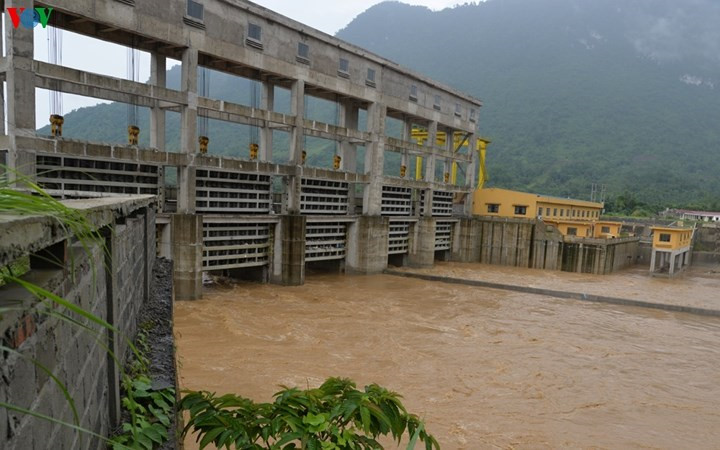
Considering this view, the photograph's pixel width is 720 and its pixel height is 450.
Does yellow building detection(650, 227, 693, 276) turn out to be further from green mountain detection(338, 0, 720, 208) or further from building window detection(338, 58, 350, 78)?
green mountain detection(338, 0, 720, 208)

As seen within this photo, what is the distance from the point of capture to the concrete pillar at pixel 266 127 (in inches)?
760

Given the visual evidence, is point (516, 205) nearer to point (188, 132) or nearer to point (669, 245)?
point (669, 245)

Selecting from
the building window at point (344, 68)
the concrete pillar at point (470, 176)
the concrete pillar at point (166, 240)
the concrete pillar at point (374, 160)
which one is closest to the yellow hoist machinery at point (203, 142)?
the concrete pillar at point (166, 240)

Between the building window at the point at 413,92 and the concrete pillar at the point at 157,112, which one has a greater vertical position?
the building window at the point at 413,92

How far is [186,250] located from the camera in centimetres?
1455

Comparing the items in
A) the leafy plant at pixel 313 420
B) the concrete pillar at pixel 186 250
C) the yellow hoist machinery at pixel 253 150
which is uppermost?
the yellow hoist machinery at pixel 253 150

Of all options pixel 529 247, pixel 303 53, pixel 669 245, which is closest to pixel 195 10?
pixel 303 53

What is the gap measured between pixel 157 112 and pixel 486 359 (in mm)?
12434

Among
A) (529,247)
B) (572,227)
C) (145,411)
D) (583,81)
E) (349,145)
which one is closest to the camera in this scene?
(145,411)

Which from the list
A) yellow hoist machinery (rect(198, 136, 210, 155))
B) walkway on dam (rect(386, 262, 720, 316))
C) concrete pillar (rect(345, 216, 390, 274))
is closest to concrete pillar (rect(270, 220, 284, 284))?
yellow hoist machinery (rect(198, 136, 210, 155))

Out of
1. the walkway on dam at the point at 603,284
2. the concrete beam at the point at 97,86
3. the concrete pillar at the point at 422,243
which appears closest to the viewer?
the concrete beam at the point at 97,86

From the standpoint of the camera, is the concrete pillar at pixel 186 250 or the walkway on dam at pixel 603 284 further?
the walkway on dam at pixel 603 284

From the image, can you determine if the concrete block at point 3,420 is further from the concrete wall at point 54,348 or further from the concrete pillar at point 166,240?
the concrete pillar at point 166,240

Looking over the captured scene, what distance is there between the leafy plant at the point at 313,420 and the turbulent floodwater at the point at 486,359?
279cm
